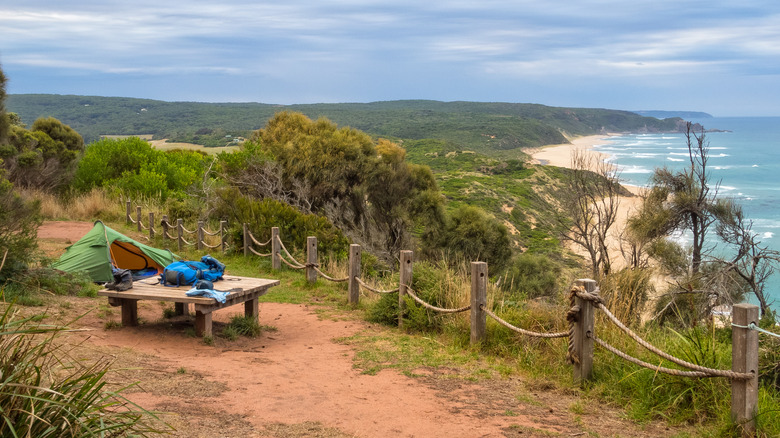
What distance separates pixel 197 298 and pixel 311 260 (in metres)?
4.95

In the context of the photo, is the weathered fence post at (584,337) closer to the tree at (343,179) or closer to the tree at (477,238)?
the tree at (343,179)

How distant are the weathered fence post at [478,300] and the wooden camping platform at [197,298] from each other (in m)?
2.87

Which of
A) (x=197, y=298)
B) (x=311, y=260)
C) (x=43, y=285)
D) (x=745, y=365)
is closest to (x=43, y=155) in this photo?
(x=311, y=260)

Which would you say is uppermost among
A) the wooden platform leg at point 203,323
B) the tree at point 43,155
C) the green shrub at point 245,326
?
the tree at point 43,155

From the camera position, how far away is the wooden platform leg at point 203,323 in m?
7.73

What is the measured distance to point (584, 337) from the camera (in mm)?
5867

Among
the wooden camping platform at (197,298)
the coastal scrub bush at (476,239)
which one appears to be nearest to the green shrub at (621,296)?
the wooden camping platform at (197,298)

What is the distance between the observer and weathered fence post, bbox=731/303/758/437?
14.5 ft

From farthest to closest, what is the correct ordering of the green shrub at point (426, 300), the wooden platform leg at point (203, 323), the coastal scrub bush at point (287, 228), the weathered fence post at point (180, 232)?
the weathered fence post at point (180, 232)
the coastal scrub bush at point (287, 228)
the green shrub at point (426, 300)
the wooden platform leg at point (203, 323)

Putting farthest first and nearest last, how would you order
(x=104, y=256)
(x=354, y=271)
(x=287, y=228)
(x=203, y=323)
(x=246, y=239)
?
(x=287, y=228)
(x=246, y=239)
(x=104, y=256)
(x=354, y=271)
(x=203, y=323)

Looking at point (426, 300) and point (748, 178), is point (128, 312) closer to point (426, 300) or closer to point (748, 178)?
point (426, 300)

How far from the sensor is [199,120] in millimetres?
107625

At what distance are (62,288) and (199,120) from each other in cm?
10354

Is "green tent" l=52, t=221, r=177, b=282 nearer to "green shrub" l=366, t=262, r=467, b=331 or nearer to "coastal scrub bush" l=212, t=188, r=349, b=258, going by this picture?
"coastal scrub bush" l=212, t=188, r=349, b=258
